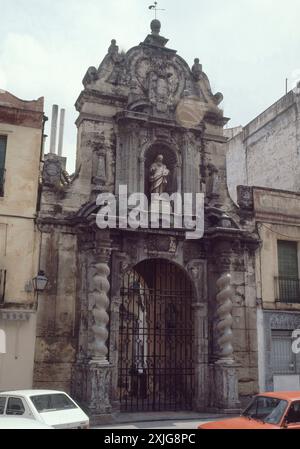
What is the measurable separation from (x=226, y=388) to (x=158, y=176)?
5942 millimetres

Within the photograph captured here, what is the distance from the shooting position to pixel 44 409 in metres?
8.47

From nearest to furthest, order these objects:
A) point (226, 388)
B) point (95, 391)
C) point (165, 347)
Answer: point (95, 391) → point (226, 388) → point (165, 347)

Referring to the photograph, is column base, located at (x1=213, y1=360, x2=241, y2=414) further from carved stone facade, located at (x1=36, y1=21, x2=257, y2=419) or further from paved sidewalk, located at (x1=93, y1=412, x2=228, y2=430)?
paved sidewalk, located at (x1=93, y1=412, x2=228, y2=430)

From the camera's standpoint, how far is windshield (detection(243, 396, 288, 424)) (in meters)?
7.23

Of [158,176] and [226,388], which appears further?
[158,176]

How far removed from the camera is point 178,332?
1464cm

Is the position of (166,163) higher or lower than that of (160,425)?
higher

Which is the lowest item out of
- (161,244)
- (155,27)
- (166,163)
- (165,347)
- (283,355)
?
(283,355)

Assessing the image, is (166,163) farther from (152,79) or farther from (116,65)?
(116,65)

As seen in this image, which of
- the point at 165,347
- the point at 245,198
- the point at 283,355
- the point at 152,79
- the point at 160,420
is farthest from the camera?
the point at 245,198

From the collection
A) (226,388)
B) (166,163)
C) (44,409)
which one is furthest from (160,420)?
(166,163)

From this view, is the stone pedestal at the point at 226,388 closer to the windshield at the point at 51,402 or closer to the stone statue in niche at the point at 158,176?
the stone statue in niche at the point at 158,176

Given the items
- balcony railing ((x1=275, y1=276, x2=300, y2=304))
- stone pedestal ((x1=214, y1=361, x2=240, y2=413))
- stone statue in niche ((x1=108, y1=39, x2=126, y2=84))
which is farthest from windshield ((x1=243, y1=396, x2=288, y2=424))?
stone statue in niche ((x1=108, y1=39, x2=126, y2=84))

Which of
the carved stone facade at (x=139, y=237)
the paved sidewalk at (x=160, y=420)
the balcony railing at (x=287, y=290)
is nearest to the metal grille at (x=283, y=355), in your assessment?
the carved stone facade at (x=139, y=237)
